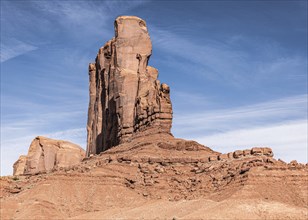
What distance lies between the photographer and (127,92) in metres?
79.5

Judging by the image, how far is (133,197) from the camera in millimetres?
56688

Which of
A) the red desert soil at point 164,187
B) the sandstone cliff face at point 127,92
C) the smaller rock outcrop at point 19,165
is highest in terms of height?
the sandstone cliff face at point 127,92

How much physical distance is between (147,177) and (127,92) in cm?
2275

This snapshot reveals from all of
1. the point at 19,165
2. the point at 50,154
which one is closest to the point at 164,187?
the point at 50,154

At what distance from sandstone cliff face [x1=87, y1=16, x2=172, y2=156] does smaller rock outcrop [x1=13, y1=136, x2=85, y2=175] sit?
996 centimetres

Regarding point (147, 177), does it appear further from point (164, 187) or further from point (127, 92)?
point (127, 92)

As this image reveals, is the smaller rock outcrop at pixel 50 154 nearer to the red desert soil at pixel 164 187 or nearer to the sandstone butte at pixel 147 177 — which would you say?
the sandstone butte at pixel 147 177

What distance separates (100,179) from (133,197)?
421 centimetres

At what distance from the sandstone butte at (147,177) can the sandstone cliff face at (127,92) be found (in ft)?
0.51

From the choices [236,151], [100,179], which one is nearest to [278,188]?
[236,151]

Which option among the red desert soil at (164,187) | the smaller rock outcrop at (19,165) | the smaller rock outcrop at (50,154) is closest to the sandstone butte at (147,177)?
the red desert soil at (164,187)

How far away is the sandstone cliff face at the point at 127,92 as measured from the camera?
69.0 metres

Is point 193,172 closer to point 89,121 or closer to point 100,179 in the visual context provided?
point 100,179

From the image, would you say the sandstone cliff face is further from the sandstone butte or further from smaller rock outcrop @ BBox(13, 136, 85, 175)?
smaller rock outcrop @ BBox(13, 136, 85, 175)
